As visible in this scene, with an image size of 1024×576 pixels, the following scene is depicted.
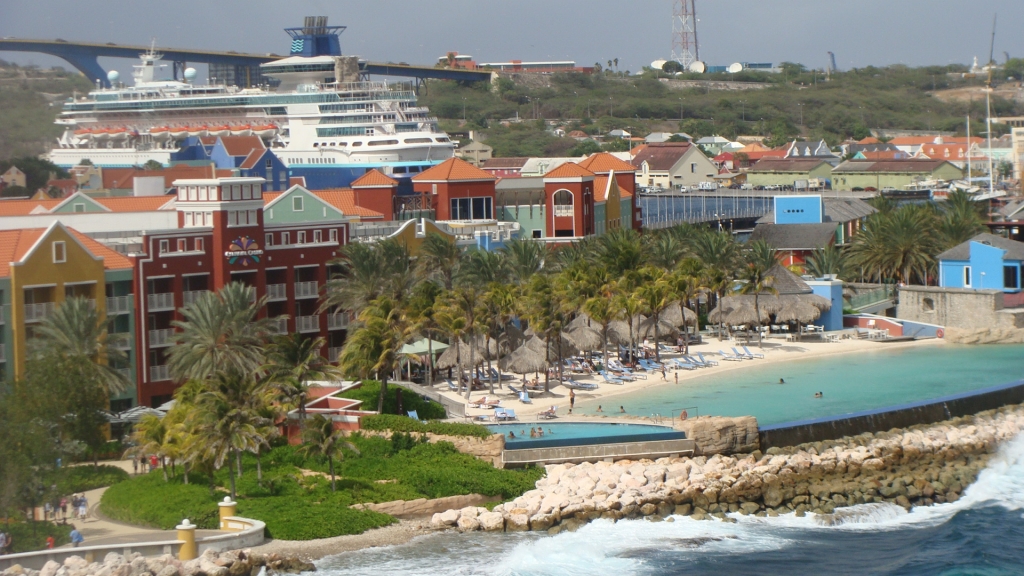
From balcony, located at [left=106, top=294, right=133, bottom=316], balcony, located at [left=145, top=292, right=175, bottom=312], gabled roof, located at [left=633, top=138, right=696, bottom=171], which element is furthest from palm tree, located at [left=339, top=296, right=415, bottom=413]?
gabled roof, located at [left=633, top=138, right=696, bottom=171]

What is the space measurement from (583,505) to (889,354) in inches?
846

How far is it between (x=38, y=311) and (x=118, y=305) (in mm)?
2614

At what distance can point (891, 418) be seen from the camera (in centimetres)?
3731

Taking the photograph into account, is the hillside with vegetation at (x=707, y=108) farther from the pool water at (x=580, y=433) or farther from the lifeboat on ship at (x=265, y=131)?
the pool water at (x=580, y=433)

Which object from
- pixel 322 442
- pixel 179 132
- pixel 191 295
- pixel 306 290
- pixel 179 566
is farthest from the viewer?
pixel 179 132

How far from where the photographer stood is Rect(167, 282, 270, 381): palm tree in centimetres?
3441

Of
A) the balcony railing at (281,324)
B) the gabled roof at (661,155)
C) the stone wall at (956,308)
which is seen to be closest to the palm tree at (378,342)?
the balcony railing at (281,324)

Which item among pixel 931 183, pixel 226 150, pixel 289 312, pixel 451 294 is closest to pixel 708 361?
pixel 451 294

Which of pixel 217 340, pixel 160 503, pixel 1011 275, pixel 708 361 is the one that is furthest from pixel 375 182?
pixel 160 503

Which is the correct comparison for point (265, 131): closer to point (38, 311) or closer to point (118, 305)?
point (118, 305)

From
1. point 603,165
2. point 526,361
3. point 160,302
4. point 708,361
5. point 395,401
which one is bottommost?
point 395,401

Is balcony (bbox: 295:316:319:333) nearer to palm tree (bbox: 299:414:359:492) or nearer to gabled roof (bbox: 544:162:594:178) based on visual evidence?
palm tree (bbox: 299:414:359:492)

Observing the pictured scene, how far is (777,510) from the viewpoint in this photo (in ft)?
106

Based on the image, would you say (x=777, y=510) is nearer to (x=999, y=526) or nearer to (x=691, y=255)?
(x=999, y=526)
